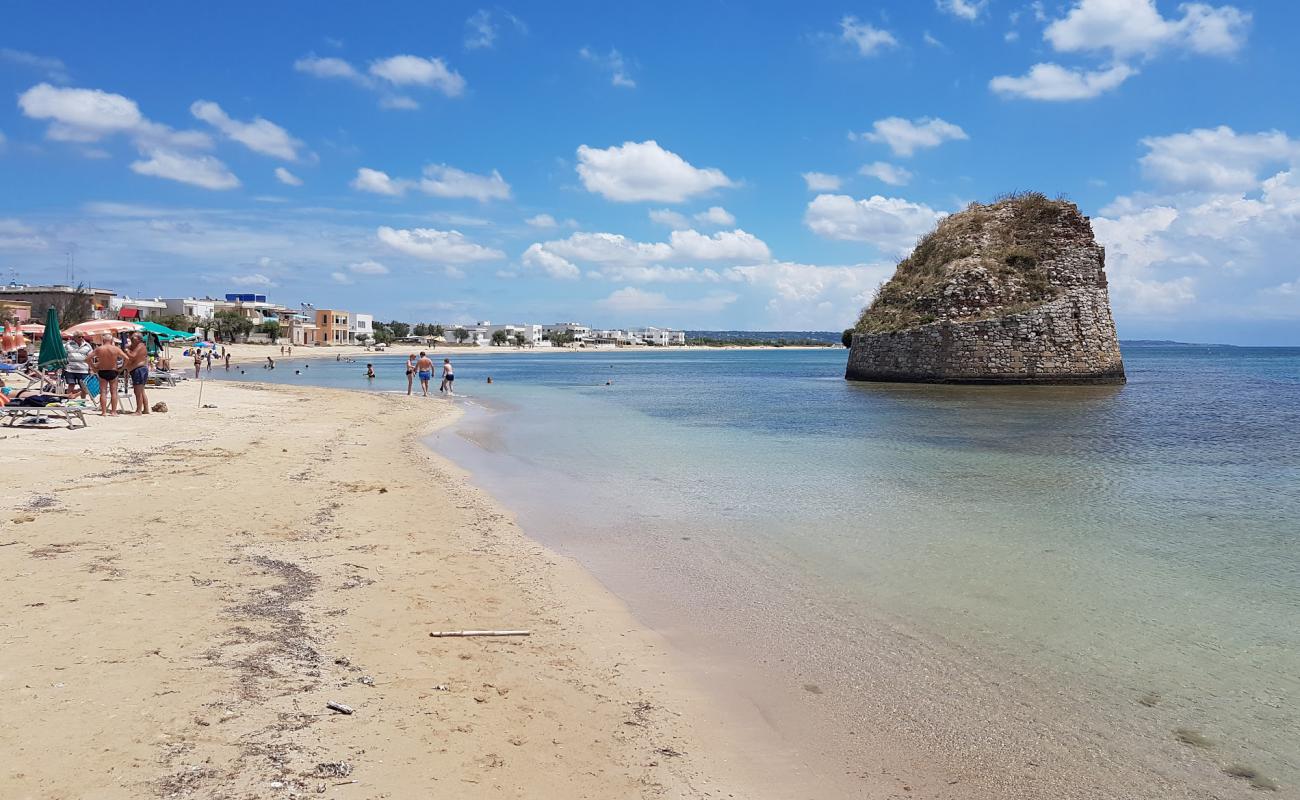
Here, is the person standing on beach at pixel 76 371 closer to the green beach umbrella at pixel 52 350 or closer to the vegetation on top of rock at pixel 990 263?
the green beach umbrella at pixel 52 350

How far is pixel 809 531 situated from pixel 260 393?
2731 centimetres

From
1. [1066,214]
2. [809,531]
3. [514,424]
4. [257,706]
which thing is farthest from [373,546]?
[1066,214]

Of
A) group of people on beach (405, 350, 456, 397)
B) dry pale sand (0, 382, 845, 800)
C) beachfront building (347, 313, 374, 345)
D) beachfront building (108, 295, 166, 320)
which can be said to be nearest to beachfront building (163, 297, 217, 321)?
beachfront building (108, 295, 166, 320)

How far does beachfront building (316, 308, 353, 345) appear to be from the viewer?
131 m

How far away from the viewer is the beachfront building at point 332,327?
430 ft

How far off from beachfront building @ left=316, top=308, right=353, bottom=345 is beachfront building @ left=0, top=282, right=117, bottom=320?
47795 millimetres

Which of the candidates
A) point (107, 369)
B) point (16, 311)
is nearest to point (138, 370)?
point (107, 369)

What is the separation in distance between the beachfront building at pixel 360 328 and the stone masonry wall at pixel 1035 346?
125 m

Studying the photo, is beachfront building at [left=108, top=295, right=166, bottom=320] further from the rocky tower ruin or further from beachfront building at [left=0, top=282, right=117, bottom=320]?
the rocky tower ruin

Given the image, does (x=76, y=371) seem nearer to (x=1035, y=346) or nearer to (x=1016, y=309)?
(x=1016, y=309)

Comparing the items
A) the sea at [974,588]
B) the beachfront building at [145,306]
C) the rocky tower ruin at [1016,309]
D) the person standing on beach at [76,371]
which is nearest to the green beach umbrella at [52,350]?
the person standing on beach at [76,371]

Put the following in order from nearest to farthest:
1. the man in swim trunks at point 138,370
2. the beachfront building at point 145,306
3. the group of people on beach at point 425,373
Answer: the man in swim trunks at point 138,370, the group of people on beach at point 425,373, the beachfront building at point 145,306

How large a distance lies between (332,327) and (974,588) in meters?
138

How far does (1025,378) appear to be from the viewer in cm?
3556
